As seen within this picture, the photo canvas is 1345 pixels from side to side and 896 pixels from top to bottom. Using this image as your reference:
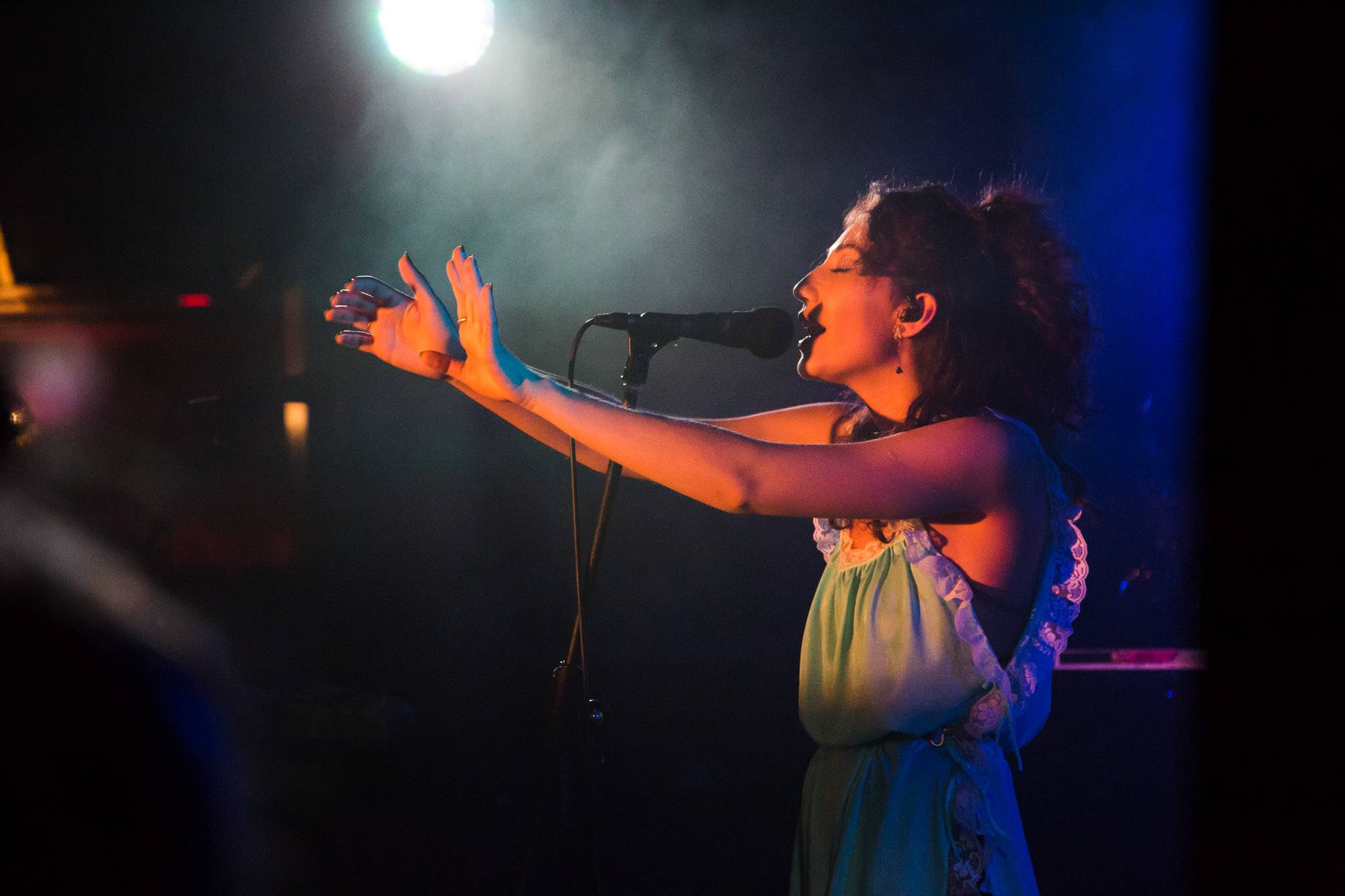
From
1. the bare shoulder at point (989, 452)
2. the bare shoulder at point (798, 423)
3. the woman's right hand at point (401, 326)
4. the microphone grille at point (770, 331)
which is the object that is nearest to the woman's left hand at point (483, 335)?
the woman's right hand at point (401, 326)

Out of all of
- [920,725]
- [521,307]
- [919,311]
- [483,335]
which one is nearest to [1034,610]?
[920,725]

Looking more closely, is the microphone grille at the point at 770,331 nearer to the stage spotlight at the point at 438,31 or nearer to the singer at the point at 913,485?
the singer at the point at 913,485

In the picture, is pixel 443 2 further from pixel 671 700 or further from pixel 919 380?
pixel 671 700

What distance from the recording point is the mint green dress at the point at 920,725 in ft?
4.17

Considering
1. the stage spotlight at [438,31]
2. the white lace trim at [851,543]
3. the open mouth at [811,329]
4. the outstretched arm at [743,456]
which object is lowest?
the white lace trim at [851,543]

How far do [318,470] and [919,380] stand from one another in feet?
8.04

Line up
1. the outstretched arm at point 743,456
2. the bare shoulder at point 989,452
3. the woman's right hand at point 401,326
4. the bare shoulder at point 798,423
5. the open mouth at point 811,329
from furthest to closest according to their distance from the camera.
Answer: the bare shoulder at point 798,423 < the open mouth at point 811,329 < the woman's right hand at point 401,326 < the bare shoulder at point 989,452 < the outstretched arm at point 743,456

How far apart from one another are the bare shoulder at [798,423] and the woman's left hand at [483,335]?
0.69 meters

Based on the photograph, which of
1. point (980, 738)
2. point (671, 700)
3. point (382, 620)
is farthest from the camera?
point (382, 620)

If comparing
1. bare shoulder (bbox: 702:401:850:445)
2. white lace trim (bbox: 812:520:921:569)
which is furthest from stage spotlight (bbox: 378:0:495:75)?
white lace trim (bbox: 812:520:921:569)

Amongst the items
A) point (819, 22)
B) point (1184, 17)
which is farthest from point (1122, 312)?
point (819, 22)

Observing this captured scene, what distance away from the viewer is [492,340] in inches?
47.1

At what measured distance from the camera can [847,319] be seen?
58.5 inches

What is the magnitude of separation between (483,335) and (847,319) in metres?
0.64
